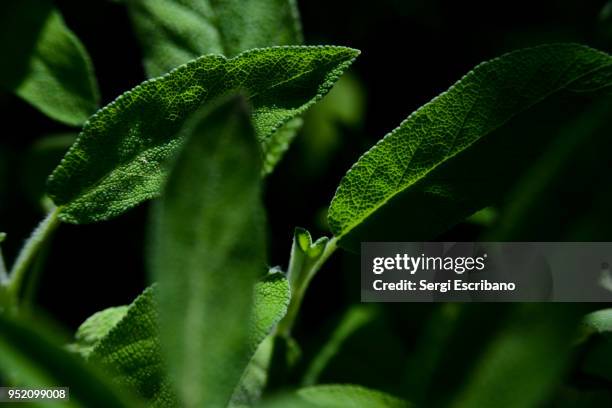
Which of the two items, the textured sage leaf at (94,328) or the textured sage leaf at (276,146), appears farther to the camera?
the textured sage leaf at (276,146)

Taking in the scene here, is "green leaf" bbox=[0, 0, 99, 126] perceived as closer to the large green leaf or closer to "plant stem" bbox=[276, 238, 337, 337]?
"plant stem" bbox=[276, 238, 337, 337]

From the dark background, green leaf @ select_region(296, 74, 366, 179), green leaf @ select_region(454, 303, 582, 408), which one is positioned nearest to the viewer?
green leaf @ select_region(454, 303, 582, 408)

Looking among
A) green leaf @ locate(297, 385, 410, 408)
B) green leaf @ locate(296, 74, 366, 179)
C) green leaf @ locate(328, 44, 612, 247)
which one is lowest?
green leaf @ locate(297, 385, 410, 408)

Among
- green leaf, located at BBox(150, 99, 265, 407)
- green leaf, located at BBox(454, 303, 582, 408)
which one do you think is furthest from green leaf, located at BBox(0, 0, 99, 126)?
green leaf, located at BBox(454, 303, 582, 408)

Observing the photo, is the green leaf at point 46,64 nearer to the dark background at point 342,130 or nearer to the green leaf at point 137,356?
the dark background at point 342,130

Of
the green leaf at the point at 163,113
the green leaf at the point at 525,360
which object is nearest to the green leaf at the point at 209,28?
the green leaf at the point at 163,113

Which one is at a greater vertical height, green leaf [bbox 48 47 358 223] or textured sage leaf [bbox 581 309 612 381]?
green leaf [bbox 48 47 358 223]

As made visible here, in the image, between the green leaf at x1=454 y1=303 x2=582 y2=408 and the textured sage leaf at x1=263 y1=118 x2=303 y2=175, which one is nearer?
the green leaf at x1=454 y1=303 x2=582 y2=408

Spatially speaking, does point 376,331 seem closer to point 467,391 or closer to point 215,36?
point 215,36
